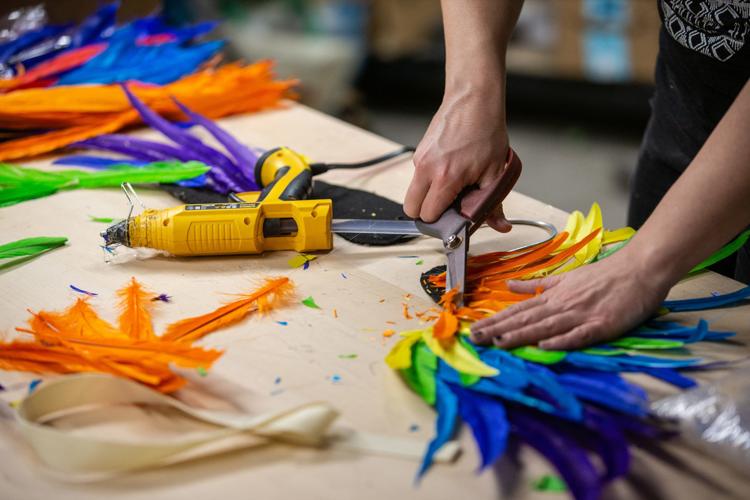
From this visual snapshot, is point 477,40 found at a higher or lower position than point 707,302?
higher

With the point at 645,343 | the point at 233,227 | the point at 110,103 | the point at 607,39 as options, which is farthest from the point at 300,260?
the point at 607,39

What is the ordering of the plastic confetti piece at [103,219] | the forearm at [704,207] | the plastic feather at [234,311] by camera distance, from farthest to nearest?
the plastic confetti piece at [103,219], the plastic feather at [234,311], the forearm at [704,207]

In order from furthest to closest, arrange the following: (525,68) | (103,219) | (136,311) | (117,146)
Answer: (525,68)
(117,146)
(103,219)
(136,311)

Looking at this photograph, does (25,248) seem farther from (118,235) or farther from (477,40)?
(477,40)

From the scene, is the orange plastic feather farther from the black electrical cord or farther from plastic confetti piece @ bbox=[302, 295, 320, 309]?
the black electrical cord

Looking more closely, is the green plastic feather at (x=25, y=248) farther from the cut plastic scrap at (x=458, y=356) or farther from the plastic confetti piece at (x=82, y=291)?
the cut plastic scrap at (x=458, y=356)

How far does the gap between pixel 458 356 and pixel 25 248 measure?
0.65 meters

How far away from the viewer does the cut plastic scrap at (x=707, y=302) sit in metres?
0.97

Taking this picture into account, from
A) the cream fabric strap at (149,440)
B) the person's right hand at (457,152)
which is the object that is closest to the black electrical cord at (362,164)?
the person's right hand at (457,152)

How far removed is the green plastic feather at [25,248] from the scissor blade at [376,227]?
0.41 meters

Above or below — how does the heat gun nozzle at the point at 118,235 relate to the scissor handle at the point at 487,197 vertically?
below

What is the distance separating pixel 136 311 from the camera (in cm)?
97

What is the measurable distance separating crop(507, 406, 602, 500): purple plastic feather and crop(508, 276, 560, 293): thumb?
0.66 ft

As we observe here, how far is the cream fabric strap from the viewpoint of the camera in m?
0.73
